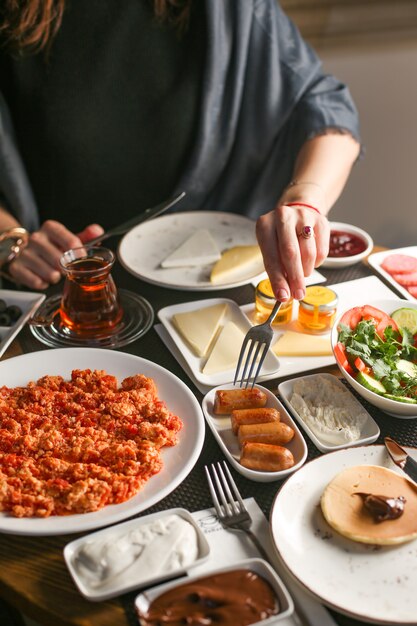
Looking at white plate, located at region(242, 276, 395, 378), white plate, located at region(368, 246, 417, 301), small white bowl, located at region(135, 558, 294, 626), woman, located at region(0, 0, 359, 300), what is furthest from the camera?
woman, located at region(0, 0, 359, 300)

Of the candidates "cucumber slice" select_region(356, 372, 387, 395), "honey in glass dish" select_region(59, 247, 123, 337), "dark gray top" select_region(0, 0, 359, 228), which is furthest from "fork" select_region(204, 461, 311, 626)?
"dark gray top" select_region(0, 0, 359, 228)

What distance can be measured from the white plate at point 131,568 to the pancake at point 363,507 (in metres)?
0.22

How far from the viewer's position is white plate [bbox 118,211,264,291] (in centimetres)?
182

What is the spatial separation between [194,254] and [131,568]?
1103 millimetres

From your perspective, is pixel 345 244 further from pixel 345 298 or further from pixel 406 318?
pixel 406 318

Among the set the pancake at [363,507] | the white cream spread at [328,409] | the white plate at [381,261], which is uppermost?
the pancake at [363,507]

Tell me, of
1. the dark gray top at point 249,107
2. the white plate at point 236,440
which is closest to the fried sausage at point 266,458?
the white plate at point 236,440

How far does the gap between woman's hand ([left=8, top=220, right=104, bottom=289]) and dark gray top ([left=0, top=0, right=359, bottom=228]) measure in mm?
424

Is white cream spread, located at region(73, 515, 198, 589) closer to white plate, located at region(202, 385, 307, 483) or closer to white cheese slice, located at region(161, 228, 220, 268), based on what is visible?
white plate, located at region(202, 385, 307, 483)

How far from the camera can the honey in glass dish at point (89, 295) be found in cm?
158

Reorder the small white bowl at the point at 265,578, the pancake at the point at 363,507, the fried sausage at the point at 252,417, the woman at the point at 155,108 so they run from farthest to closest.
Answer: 1. the woman at the point at 155,108
2. the fried sausage at the point at 252,417
3. the pancake at the point at 363,507
4. the small white bowl at the point at 265,578

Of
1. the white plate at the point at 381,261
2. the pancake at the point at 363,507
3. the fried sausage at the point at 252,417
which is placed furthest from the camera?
the white plate at the point at 381,261

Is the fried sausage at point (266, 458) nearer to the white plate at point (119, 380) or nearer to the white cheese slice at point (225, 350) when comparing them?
the white plate at point (119, 380)

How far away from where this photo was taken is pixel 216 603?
0.92 m
